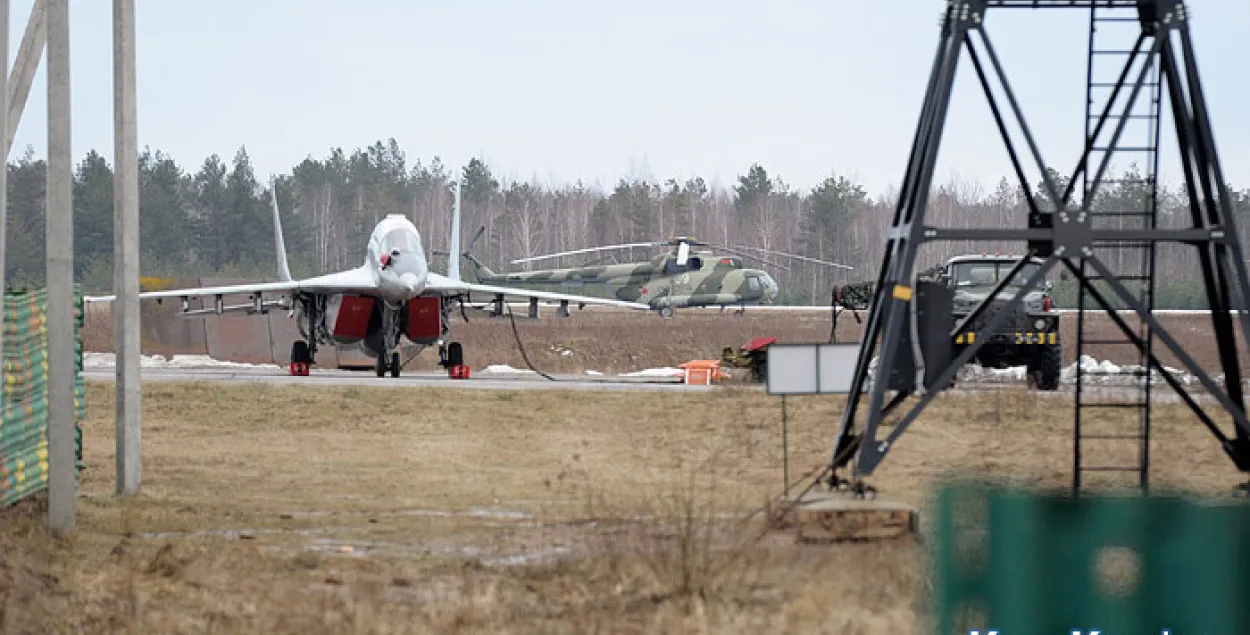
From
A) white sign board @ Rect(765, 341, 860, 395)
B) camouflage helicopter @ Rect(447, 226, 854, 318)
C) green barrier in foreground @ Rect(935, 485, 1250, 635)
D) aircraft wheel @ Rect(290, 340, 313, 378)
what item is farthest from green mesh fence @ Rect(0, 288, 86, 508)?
camouflage helicopter @ Rect(447, 226, 854, 318)

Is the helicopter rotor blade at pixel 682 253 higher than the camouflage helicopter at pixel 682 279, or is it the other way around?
the helicopter rotor blade at pixel 682 253

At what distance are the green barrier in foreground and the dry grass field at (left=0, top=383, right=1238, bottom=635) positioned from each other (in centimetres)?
142

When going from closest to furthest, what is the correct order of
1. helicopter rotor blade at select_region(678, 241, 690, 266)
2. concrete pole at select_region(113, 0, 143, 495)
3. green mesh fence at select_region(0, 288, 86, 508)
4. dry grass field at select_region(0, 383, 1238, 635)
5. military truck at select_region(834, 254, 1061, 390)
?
dry grass field at select_region(0, 383, 1238, 635)
green mesh fence at select_region(0, 288, 86, 508)
concrete pole at select_region(113, 0, 143, 495)
military truck at select_region(834, 254, 1061, 390)
helicopter rotor blade at select_region(678, 241, 690, 266)

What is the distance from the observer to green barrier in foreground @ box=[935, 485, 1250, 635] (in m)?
7.75

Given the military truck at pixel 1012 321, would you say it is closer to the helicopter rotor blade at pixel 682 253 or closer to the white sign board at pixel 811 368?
the white sign board at pixel 811 368

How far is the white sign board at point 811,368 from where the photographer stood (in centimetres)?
1407

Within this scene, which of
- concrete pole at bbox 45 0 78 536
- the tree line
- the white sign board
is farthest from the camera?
the tree line

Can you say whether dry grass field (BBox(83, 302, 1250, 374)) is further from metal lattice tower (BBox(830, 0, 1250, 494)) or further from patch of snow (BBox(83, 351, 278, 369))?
metal lattice tower (BBox(830, 0, 1250, 494))

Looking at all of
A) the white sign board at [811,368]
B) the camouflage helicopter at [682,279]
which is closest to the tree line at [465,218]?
the camouflage helicopter at [682,279]

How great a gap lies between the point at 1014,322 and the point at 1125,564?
71.8 feet

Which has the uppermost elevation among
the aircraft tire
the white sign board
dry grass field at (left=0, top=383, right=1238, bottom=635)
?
the white sign board

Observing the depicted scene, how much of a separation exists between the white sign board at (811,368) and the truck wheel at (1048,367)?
15.5m

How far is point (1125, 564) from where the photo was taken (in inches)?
307

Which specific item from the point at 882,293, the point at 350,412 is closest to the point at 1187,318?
the point at 350,412
